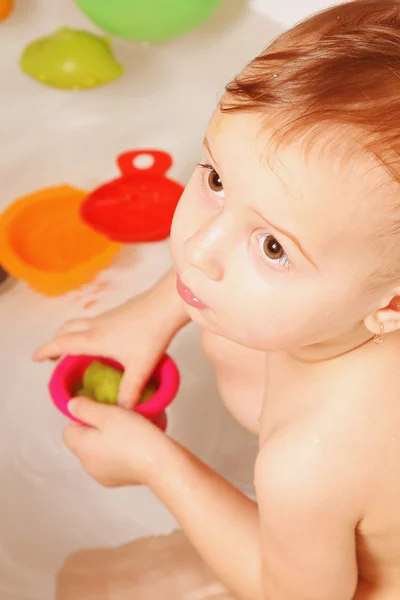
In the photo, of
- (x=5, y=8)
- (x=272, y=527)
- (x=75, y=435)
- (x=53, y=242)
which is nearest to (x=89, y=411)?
(x=75, y=435)

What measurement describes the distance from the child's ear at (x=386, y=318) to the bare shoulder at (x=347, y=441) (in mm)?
54

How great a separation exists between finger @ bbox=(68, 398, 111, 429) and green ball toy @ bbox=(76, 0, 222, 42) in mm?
764

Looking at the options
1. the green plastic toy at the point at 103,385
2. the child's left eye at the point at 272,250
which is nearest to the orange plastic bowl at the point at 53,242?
the green plastic toy at the point at 103,385

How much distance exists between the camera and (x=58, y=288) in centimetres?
127

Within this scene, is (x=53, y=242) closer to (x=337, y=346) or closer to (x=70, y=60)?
(x=70, y=60)

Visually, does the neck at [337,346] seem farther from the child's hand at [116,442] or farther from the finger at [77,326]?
the finger at [77,326]

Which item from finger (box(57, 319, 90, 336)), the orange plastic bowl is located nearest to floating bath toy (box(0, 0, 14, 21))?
the orange plastic bowl

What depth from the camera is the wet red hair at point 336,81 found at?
0.51 m

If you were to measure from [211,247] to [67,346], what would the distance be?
0.43 meters

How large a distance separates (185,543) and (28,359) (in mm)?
392

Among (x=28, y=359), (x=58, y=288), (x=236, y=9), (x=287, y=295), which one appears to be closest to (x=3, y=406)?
(x=28, y=359)

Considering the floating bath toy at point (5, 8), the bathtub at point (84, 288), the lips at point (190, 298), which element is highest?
the lips at point (190, 298)

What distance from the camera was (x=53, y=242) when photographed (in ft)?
4.32

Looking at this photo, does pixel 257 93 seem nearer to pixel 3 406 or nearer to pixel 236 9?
pixel 3 406
